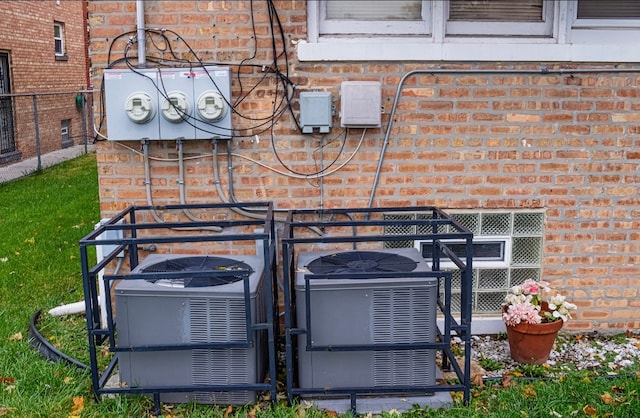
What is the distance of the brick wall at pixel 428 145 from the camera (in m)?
4.14

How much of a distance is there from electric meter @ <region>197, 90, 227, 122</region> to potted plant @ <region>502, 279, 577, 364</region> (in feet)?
6.95

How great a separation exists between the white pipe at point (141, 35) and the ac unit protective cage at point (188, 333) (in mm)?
1401

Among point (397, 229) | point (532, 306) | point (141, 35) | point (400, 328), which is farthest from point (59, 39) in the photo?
point (400, 328)

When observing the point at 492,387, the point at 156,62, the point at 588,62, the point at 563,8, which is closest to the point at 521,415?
the point at 492,387

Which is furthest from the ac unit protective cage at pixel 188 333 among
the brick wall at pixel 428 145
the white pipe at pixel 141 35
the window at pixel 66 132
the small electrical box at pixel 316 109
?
the window at pixel 66 132

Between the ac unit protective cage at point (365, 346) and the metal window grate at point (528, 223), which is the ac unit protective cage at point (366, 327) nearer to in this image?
the ac unit protective cage at point (365, 346)

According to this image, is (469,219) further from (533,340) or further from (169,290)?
(169,290)

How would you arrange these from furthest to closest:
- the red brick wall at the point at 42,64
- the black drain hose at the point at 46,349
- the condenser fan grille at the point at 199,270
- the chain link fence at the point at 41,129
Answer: the red brick wall at the point at 42,64, the chain link fence at the point at 41,129, the black drain hose at the point at 46,349, the condenser fan grille at the point at 199,270

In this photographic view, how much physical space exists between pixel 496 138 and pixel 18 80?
11402mm

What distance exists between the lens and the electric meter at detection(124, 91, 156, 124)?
402 cm

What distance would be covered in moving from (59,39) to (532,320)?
47.1 feet

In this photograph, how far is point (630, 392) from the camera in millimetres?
3672

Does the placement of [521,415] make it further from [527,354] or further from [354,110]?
[354,110]

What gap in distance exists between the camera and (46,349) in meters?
4.20
